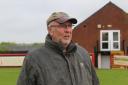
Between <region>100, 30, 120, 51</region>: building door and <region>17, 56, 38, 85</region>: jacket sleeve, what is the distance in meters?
48.4

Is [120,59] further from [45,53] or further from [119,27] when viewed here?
[45,53]

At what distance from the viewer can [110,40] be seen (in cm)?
5572

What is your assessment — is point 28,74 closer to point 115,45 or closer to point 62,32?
point 62,32

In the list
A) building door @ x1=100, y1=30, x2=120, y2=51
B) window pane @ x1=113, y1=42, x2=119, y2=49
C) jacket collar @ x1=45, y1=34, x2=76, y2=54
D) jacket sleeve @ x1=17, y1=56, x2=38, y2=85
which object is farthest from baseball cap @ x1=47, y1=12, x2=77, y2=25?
window pane @ x1=113, y1=42, x2=119, y2=49

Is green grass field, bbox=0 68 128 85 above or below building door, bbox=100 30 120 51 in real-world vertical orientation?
below

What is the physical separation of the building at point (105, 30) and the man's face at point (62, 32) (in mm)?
48612

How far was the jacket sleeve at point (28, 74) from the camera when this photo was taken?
20.0 ft

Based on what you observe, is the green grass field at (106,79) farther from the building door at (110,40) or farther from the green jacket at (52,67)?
the building door at (110,40)

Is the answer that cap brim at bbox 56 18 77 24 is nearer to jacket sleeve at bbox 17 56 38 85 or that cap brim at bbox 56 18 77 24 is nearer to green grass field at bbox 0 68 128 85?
jacket sleeve at bbox 17 56 38 85

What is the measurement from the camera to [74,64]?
6230mm

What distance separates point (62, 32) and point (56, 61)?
340 mm

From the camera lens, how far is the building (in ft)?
181

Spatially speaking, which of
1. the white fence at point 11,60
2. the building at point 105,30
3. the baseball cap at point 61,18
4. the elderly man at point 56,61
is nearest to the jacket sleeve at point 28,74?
the elderly man at point 56,61

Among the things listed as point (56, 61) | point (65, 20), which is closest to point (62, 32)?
point (65, 20)
